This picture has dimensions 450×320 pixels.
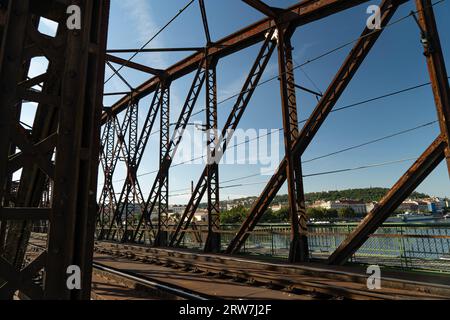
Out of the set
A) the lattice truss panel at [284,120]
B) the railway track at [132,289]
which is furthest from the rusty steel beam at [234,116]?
the railway track at [132,289]

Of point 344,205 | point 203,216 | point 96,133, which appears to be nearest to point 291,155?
point 96,133

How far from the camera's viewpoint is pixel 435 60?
719 centimetres

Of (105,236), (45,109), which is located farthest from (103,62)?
(105,236)

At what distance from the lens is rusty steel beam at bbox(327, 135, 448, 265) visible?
7012 millimetres

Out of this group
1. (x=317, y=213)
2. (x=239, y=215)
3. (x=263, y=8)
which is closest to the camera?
(x=263, y=8)

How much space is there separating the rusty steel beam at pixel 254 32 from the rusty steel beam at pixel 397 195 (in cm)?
535

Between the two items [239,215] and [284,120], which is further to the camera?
[239,215]

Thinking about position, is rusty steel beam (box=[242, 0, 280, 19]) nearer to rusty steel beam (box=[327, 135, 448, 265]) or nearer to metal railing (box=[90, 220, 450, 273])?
rusty steel beam (box=[327, 135, 448, 265])

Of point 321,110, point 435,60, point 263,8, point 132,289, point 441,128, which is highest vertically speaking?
point 263,8

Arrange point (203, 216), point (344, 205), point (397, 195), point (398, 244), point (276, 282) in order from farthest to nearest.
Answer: point (203, 216)
point (344, 205)
point (398, 244)
point (397, 195)
point (276, 282)

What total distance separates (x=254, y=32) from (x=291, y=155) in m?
5.68

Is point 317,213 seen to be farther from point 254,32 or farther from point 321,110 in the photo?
point 321,110
